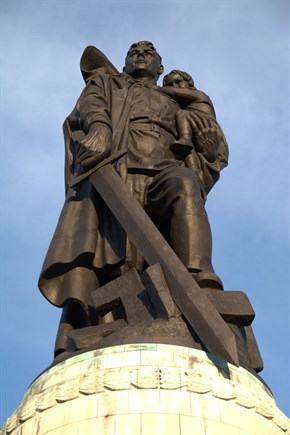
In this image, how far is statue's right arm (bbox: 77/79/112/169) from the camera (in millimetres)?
11492

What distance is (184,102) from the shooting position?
14414mm

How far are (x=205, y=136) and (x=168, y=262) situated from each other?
389cm

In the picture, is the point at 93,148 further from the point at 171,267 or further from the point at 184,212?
the point at 171,267

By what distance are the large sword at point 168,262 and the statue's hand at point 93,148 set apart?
5.0 inches

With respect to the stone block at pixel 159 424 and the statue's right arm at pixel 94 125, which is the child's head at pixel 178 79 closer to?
the statue's right arm at pixel 94 125

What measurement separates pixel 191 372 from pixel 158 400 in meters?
0.61

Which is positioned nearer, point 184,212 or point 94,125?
point 184,212

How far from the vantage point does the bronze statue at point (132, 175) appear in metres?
11.0

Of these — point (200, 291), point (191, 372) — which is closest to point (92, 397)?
point (191, 372)

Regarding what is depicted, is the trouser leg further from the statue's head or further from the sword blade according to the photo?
the statue's head

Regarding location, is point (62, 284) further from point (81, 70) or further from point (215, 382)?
point (81, 70)

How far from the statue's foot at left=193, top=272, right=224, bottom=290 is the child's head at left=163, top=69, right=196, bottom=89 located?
17.5 ft

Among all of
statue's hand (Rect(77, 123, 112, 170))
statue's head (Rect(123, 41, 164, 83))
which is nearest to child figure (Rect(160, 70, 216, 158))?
statue's head (Rect(123, 41, 164, 83))

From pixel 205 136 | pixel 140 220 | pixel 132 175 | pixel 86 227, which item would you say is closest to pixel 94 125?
pixel 132 175
